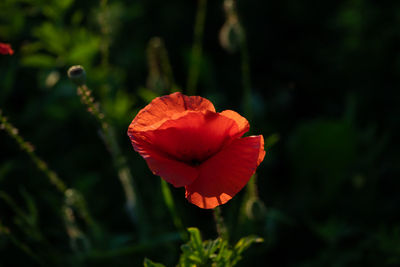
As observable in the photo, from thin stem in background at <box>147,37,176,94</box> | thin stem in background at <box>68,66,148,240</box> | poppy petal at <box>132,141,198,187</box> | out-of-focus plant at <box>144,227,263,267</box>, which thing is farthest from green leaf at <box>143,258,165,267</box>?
thin stem in background at <box>147,37,176,94</box>

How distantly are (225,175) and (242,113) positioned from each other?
1196mm

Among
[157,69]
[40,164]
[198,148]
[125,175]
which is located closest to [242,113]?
[157,69]

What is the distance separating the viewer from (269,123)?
6.38ft

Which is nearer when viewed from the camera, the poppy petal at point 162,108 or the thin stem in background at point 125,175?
the poppy petal at point 162,108

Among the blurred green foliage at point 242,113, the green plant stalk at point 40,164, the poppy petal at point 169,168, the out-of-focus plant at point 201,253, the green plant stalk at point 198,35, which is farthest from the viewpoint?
the green plant stalk at point 198,35

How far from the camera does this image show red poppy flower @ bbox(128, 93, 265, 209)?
74 centimetres

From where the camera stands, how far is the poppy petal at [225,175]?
2.43 feet

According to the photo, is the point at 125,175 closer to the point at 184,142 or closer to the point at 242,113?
the point at 184,142

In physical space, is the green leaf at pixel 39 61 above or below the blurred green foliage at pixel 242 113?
above

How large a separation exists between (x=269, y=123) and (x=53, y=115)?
892 mm

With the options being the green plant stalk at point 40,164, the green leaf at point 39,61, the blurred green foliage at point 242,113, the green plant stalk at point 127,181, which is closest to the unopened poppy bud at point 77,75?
the green plant stalk at point 40,164

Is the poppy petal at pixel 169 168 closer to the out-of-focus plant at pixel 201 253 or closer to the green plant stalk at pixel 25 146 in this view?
the out-of-focus plant at pixel 201 253

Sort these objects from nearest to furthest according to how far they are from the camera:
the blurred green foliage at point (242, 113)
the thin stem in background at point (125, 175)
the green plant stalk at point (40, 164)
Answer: the green plant stalk at point (40, 164)
the thin stem in background at point (125, 175)
the blurred green foliage at point (242, 113)

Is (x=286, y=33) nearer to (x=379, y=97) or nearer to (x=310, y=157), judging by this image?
(x=379, y=97)
